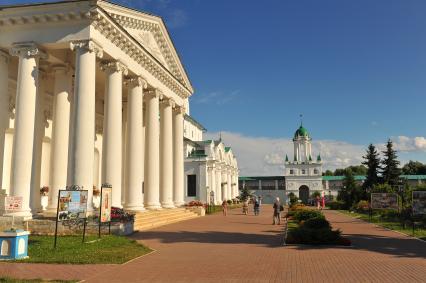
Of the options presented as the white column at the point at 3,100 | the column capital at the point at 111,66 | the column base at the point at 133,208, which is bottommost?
the column base at the point at 133,208

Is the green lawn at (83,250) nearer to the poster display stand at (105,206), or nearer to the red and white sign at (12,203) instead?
the poster display stand at (105,206)

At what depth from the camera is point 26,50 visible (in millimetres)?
20438

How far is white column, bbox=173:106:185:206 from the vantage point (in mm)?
34844

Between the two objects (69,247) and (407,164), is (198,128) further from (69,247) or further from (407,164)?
(407,164)

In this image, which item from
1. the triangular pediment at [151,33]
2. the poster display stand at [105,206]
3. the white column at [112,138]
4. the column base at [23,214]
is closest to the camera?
the poster display stand at [105,206]

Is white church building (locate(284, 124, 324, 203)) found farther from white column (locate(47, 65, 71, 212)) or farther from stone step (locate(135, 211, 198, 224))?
white column (locate(47, 65, 71, 212))

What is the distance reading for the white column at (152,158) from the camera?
92.6 feet

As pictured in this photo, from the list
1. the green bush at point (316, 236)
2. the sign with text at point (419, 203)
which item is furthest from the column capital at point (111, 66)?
A: the sign with text at point (419, 203)

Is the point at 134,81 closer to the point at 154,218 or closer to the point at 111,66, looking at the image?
the point at 111,66

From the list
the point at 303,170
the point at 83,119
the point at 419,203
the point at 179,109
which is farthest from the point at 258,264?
the point at 303,170

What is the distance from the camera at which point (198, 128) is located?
254ft

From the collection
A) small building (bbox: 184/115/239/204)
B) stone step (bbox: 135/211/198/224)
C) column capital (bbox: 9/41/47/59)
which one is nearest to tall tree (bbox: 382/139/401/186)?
small building (bbox: 184/115/239/204)

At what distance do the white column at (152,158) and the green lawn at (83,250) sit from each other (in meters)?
11.4

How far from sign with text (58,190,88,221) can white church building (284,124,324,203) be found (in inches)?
3921
